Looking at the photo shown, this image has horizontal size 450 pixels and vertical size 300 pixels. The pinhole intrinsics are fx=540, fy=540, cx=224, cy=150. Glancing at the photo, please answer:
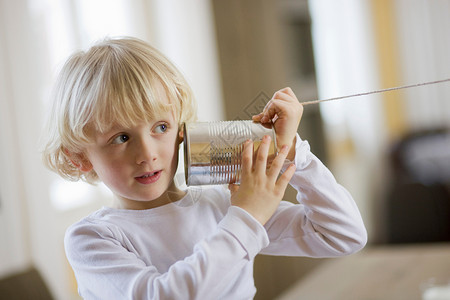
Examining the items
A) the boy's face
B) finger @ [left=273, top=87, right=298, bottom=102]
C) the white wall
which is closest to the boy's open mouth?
the boy's face

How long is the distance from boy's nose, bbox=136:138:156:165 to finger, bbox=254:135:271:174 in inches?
3.1

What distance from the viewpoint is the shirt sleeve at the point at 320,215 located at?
1.50 ft

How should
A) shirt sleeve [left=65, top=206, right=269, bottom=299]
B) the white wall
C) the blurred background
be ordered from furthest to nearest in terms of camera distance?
1. the white wall
2. the blurred background
3. shirt sleeve [left=65, top=206, right=269, bottom=299]

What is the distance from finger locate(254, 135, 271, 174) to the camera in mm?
402

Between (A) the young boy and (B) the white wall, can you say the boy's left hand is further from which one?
(B) the white wall

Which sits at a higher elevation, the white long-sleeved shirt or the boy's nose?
the boy's nose

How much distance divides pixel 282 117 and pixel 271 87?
0.73 m

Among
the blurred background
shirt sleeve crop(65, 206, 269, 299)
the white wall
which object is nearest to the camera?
shirt sleeve crop(65, 206, 269, 299)

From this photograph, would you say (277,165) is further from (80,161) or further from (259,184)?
(80,161)

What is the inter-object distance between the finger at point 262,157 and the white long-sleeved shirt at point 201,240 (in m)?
0.03

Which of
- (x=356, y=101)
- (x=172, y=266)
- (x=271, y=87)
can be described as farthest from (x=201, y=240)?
(x=356, y=101)

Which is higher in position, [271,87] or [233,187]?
[271,87]

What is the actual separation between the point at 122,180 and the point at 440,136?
8.52 ft

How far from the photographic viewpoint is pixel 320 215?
0.47m
